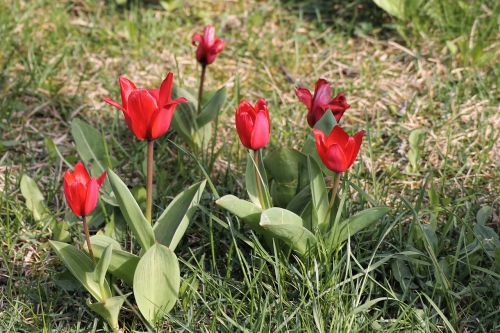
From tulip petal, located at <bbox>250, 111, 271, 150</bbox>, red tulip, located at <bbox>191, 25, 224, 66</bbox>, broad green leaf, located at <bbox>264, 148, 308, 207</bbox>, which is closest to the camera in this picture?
tulip petal, located at <bbox>250, 111, 271, 150</bbox>

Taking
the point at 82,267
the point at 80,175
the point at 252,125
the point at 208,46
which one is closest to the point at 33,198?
the point at 82,267

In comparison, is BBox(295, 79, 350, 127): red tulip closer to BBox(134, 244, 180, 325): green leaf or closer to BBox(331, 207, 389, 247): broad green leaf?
BBox(331, 207, 389, 247): broad green leaf

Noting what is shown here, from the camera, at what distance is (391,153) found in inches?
110

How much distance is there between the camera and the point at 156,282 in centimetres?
198

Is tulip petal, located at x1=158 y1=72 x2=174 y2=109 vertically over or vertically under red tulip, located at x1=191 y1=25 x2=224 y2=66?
over

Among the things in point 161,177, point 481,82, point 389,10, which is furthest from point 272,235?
point 389,10

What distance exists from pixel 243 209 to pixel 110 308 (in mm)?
435

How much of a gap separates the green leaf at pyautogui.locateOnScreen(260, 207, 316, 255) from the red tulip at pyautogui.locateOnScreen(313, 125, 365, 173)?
0.21 meters

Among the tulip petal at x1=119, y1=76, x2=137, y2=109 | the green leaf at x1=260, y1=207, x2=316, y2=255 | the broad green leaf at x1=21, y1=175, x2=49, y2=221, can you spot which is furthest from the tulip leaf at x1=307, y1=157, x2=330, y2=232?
the broad green leaf at x1=21, y1=175, x2=49, y2=221

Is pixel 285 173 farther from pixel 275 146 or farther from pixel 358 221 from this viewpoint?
pixel 275 146

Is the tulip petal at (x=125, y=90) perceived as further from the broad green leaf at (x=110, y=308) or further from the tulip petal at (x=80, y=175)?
the broad green leaf at (x=110, y=308)

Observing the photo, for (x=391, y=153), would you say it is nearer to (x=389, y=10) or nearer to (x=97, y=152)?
(x=389, y=10)

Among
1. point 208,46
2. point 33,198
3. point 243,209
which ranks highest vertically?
point 208,46

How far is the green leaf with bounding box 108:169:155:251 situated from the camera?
1947 millimetres
